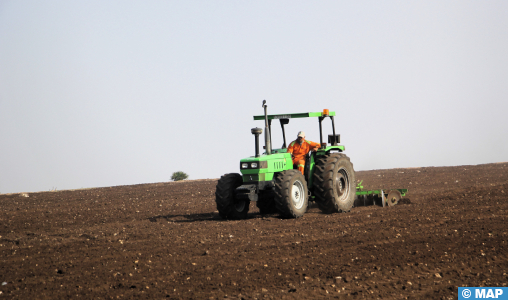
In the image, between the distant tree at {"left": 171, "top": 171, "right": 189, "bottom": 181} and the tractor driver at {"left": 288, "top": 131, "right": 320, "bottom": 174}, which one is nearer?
the tractor driver at {"left": 288, "top": 131, "right": 320, "bottom": 174}

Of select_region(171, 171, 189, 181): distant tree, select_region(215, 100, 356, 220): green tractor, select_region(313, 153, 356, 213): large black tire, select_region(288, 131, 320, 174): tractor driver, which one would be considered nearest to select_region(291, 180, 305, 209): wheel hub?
select_region(215, 100, 356, 220): green tractor

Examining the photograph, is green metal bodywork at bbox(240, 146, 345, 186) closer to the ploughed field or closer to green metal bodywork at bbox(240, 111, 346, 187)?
green metal bodywork at bbox(240, 111, 346, 187)

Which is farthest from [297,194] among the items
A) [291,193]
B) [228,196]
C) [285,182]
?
[228,196]

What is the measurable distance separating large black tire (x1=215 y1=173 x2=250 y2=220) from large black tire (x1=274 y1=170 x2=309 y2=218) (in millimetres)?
1038

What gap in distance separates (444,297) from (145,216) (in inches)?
363

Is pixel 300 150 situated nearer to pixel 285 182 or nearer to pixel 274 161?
pixel 274 161

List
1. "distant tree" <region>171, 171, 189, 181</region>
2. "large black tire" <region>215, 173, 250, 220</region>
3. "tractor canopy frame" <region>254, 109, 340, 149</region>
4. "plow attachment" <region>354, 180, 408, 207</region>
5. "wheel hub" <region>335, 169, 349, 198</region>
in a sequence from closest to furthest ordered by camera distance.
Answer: "large black tire" <region>215, 173, 250, 220</region> → "tractor canopy frame" <region>254, 109, 340, 149</region> → "wheel hub" <region>335, 169, 349, 198</region> → "plow attachment" <region>354, 180, 408, 207</region> → "distant tree" <region>171, 171, 189, 181</region>

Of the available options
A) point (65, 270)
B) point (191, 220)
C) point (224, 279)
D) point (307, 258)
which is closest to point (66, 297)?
point (65, 270)

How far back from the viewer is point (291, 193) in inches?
426

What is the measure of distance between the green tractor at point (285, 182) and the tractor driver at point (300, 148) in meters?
0.13

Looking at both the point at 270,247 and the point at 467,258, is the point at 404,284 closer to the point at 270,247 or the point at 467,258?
the point at 467,258

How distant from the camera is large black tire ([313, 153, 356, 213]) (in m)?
11.6

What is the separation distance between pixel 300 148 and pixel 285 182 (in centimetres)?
160

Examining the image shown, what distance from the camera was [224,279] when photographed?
6.61m
